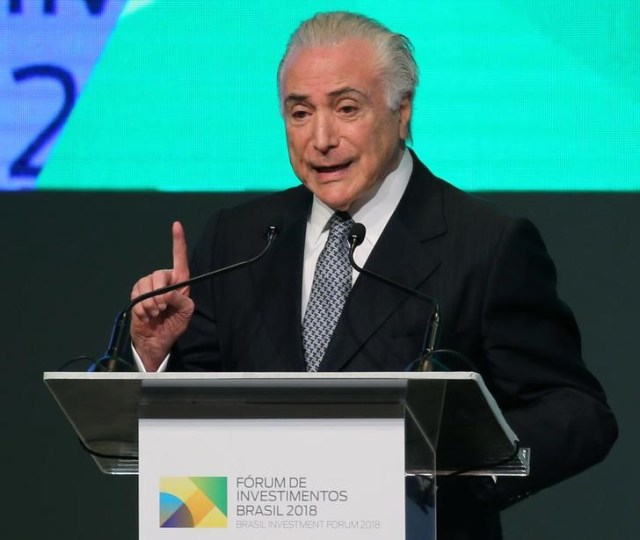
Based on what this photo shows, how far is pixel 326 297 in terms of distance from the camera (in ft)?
8.76

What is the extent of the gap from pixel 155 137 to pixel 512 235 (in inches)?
53.9

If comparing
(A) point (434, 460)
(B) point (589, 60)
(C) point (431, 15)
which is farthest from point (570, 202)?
(A) point (434, 460)

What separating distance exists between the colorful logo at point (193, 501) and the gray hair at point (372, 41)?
1009 millimetres

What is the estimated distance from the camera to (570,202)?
3.76 metres

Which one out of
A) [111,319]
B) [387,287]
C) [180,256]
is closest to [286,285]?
[387,287]

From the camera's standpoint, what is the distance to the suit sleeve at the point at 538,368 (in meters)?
2.50

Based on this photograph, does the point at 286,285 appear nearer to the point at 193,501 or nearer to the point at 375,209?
the point at 375,209

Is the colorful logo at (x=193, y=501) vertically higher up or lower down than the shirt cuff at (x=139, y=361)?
lower down

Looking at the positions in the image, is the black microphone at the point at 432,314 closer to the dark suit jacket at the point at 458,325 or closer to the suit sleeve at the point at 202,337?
the dark suit jacket at the point at 458,325

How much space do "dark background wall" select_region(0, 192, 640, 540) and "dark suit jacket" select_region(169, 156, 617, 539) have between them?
998 millimetres

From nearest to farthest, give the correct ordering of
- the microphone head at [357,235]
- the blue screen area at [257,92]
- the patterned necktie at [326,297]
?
the microphone head at [357,235], the patterned necktie at [326,297], the blue screen area at [257,92]

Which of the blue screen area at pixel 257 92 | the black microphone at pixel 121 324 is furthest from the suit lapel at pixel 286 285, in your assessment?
the blue screen area at pixel 257 92

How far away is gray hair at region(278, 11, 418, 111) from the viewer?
2711 millimetres

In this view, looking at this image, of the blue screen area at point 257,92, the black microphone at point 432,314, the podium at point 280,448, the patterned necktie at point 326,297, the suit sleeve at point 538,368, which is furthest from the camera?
the blue screen area at point 257,92
